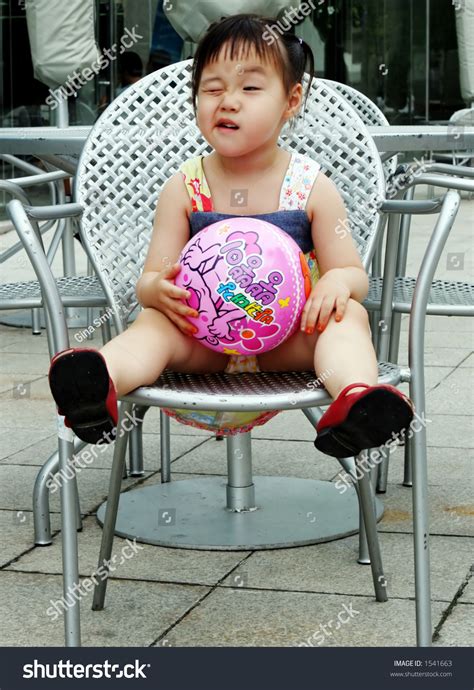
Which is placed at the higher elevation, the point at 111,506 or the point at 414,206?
the point at 414,206

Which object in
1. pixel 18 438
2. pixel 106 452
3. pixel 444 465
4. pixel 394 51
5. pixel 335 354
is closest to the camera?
pixel 335 354

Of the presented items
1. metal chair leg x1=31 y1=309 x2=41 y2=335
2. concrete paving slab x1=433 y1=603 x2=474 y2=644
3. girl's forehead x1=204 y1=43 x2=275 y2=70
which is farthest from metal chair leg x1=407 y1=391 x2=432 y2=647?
metal chair leg x1=31 y1=309 x2=41 y2=335

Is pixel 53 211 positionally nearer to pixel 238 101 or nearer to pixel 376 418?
pixel 238 101

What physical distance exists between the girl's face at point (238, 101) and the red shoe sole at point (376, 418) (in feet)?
2.27

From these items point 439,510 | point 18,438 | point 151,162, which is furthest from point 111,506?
point 18,438

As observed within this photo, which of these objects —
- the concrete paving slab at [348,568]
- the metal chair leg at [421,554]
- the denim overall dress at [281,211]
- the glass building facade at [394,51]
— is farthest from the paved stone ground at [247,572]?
the glass building facade at [394,51]

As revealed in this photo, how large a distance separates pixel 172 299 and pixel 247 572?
0.82 m

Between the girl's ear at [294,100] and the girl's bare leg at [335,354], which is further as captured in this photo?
the girl's ear at [294,100]

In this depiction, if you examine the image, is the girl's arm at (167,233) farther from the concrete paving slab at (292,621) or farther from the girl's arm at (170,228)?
the concrete paving slab at (292,621)

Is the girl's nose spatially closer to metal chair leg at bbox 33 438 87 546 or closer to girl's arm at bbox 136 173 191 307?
girl's arm at bbox 136 173 191 307

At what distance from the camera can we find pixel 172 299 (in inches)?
91.7

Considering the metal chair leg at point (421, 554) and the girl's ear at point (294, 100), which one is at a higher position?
the girl's ear at point (294, 100)

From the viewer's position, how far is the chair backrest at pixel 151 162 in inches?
110

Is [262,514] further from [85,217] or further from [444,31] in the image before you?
[444,31]
